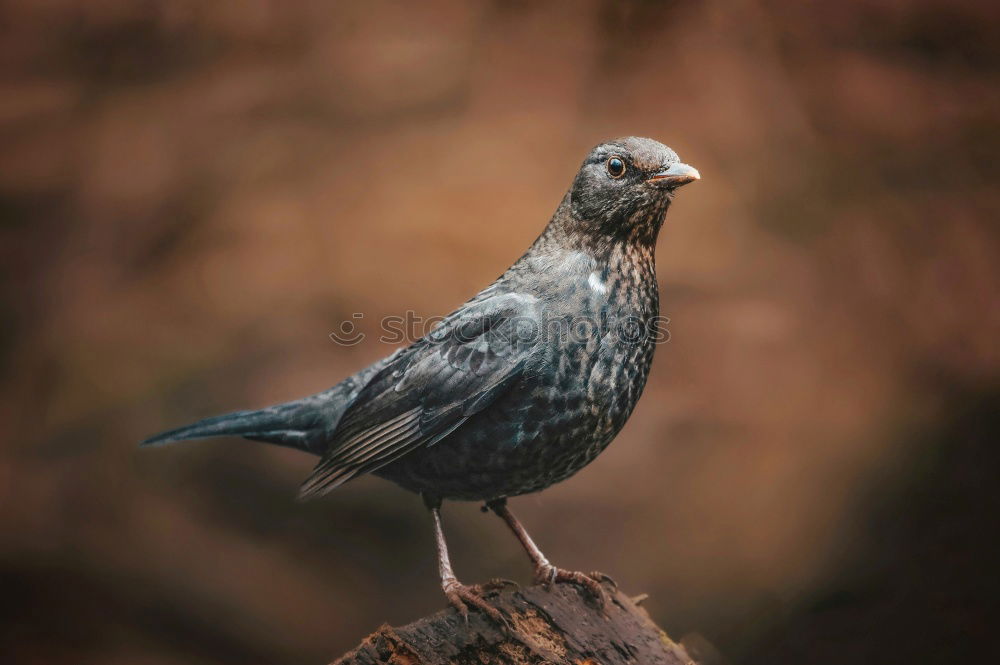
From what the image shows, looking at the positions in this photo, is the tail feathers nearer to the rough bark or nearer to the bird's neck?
the rough bark

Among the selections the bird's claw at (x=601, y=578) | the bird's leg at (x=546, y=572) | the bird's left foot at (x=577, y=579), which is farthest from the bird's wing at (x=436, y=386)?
the bird's claw at (x=601, y=578)

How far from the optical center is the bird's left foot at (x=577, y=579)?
11.5 feet

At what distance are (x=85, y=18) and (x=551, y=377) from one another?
9.85 ft

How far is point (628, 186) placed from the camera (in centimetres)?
320

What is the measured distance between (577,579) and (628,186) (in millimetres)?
1531

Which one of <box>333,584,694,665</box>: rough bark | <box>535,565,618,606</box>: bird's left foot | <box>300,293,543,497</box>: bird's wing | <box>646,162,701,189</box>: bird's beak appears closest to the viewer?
<box>333,584,694,665</box>: rough bark

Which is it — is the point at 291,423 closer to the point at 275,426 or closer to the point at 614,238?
the point at 275,426

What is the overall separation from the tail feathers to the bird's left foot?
3.40ft

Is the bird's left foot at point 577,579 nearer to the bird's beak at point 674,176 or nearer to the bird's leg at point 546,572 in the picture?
the bird's leg at point 546,572

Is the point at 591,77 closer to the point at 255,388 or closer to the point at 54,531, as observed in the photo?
the point at 255,388

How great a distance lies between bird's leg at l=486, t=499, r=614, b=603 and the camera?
11.5 ft

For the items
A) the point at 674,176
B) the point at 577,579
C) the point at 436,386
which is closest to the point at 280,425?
the point at 436,386

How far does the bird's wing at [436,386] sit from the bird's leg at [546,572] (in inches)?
24.9

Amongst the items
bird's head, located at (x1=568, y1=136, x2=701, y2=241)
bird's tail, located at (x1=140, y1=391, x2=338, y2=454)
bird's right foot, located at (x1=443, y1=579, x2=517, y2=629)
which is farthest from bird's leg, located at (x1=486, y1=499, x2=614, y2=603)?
bird's head, located at (x1=568, y1=136, x2=701, y2=241)
